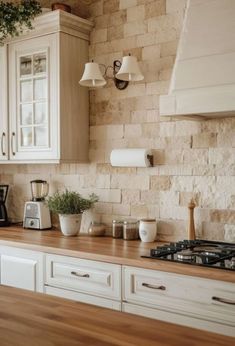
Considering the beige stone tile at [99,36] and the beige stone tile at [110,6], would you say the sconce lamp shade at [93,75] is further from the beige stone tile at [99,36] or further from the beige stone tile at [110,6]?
the beige stone tile at [110,6]

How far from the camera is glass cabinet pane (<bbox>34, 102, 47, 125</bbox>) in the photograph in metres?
3.53

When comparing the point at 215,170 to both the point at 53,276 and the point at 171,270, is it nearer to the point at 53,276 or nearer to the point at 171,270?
the point at 171,270

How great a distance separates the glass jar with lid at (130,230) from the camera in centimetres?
326

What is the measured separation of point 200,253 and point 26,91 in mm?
1928

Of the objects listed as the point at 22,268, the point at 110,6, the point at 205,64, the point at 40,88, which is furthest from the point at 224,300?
the point at 110,6

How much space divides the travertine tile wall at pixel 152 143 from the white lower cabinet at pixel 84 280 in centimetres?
67

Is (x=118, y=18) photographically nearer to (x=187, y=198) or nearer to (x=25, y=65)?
(x=25, y=65)

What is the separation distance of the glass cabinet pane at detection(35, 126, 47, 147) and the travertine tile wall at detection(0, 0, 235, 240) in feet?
1.22

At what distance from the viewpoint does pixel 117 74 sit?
324cm

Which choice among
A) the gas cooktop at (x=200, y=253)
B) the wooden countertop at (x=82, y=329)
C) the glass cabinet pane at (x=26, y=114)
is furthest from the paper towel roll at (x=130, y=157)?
the wooden countertop at (x=82, y=329)

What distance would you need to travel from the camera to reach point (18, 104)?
372 centimetres

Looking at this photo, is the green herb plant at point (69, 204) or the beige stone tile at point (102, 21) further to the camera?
the beige stone tile at point (102, 21)

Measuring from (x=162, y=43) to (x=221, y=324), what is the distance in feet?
6.31

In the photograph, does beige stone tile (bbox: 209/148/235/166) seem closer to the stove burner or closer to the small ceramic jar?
the stove burner
